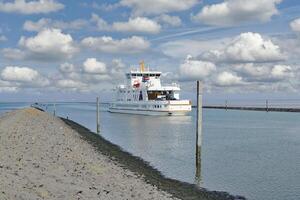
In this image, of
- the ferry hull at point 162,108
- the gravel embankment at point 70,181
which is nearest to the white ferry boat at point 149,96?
the ferry hull at point 162,108

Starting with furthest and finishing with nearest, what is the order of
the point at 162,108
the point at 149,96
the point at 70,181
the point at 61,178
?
the point at 149,96 → the point at 162,108 → the point at 61,178 → the point at 70,181

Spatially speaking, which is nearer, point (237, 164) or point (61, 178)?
point (61, 178)

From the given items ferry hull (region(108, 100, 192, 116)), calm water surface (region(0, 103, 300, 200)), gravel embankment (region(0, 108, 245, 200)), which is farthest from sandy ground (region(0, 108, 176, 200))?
ferry hull (region(108, 100, 192, 116))

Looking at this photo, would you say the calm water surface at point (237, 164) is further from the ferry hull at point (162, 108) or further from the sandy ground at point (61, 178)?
the ferry hull at point (162, 108)

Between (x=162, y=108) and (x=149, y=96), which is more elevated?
(x=149, y=96)

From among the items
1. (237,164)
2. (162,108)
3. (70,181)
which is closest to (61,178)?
(70,181)

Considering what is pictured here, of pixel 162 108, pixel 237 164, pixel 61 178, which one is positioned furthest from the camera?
pixel 162 108

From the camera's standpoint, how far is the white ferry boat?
88875 millimetres

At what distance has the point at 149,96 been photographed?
9594cm

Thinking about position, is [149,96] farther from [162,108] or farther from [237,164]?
[237,164]

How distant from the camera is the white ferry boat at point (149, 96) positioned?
88875 mm

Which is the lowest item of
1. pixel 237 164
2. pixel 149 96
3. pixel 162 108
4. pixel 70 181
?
pixel 237 164

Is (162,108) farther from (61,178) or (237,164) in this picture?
(61,178)

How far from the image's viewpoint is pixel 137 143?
1544 inches
